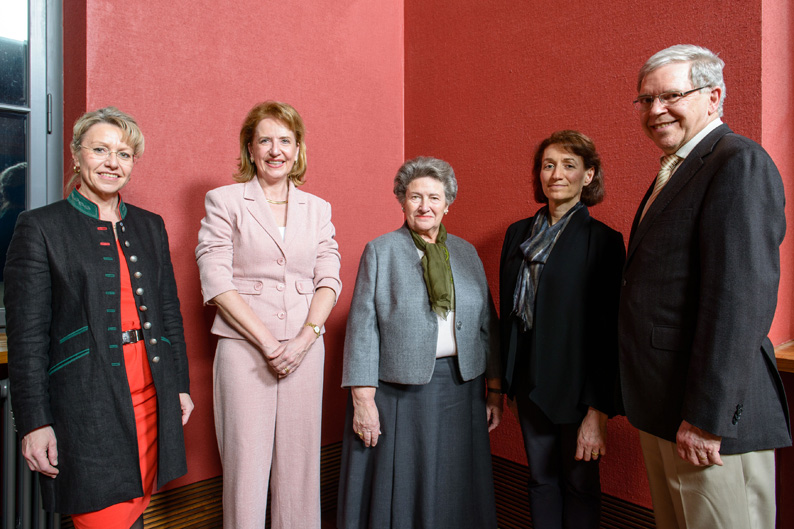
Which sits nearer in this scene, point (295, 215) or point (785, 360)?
point (785, 360)

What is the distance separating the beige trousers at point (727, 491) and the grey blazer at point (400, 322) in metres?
0.75

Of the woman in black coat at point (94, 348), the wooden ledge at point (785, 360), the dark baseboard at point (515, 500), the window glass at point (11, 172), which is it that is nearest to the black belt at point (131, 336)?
the woman in black coat at point (94, 348)

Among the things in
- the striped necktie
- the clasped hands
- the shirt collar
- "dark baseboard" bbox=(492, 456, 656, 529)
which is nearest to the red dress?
the clasped hands

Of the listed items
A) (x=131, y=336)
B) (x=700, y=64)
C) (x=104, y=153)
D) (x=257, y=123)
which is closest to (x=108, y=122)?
(x=104, y=153)

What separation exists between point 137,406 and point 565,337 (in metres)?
1.36

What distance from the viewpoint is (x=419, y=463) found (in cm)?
185

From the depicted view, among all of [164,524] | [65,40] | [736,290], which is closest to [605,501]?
[736,290]

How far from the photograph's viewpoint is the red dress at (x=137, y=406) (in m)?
1.47

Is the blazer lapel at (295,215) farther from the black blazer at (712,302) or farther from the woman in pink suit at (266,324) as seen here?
the black blazer at (712,302)

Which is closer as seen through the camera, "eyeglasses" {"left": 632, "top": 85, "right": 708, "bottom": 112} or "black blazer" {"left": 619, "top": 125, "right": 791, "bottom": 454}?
"black blazer" {"left": 619, "top": 125, "right": 791, "bottom": 454}

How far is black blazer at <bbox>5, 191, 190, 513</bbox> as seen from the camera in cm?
134

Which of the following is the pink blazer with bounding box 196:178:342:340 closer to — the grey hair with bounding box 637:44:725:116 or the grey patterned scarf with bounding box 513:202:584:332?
the grey patterned scarf with bounding box 513:202:584:332

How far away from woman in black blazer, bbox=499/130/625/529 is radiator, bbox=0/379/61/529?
1.75 meters

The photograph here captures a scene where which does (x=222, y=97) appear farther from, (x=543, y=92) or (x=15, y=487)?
(x=15, y=487)
